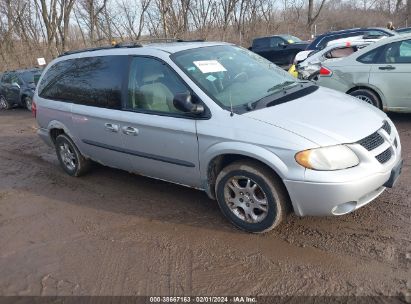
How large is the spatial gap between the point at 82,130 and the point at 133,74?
4.02 ft

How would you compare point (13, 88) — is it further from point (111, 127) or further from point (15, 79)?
point (111, 127)

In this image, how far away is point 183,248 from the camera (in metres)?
3.55

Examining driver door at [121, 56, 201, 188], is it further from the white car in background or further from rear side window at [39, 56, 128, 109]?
the white car in background

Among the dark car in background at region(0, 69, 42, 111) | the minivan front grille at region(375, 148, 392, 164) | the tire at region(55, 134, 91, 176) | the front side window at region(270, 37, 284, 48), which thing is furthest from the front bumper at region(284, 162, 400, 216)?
the front side window at region(270, 37, 284, 48)

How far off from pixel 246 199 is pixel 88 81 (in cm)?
263

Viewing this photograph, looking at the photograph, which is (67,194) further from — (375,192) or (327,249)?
(375,192)

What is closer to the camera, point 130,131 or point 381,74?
point 130,131

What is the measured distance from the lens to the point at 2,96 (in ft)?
49.4

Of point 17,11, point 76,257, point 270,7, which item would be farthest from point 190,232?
point 17,11

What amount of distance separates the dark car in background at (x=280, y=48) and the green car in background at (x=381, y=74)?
10136 millimetres

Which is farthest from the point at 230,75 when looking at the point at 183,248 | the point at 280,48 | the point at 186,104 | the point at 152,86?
the point at 280,48

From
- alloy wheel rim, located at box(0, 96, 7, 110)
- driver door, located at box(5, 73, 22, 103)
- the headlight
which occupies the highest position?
the headlight

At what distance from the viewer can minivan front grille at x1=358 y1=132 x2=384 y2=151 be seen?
3193 mm

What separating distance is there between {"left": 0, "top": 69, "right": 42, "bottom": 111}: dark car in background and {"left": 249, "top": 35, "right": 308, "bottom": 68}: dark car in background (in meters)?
9.91
